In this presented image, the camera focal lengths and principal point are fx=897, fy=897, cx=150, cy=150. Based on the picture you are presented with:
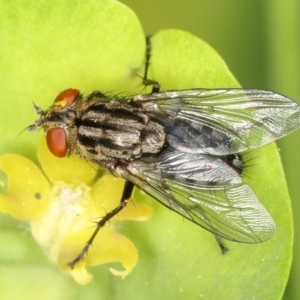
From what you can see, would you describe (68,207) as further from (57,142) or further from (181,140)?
(181,140)

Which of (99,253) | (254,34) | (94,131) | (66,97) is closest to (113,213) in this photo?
(99,253)

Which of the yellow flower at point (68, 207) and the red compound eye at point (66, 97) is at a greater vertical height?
the red compound eye at point (66, 97)

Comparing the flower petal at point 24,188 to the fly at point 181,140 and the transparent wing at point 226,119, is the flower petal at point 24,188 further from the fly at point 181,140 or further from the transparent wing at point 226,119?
the transparent wing at point 226,119

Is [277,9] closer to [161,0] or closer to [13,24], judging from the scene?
[161,0]

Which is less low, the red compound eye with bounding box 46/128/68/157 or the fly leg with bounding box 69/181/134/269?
the red compound eye with bounding box 46/128/68/157

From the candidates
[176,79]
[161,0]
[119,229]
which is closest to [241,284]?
[119,229]

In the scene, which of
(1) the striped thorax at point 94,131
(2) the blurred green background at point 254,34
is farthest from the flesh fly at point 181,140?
(2) the blurred green background at point 254,34

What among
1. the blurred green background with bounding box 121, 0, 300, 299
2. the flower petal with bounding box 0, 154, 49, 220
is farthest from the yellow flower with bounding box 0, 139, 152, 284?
the blurred green background with bounding box 121, 0, 300, 299

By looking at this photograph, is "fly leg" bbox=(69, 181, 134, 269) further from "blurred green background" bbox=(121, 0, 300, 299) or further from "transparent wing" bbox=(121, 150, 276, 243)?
"blurred green background" bbox=(121, 0, 300, 299)
